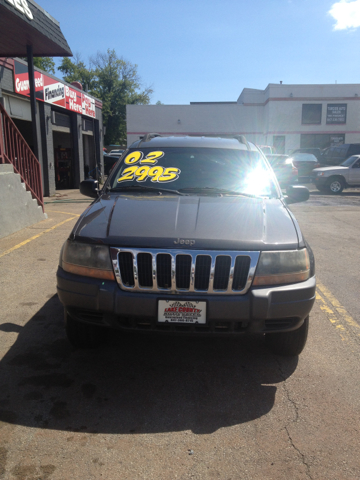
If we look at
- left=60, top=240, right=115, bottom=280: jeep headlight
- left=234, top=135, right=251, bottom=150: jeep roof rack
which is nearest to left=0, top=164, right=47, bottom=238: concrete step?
left=234, top=135, right=251, bottom=150: jeep roof rack

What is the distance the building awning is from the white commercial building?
25.1 meters

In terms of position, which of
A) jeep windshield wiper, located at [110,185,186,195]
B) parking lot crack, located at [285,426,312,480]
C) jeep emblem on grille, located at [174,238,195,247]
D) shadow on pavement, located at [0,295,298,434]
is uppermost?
jeep windshield wiper, located at [110,185,186,195]

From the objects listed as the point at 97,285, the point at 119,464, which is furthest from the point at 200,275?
the point at 119,464

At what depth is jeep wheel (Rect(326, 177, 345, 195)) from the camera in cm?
1853

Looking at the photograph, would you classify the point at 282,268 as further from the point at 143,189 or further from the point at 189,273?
the point at 143,189

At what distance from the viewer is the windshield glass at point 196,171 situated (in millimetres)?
3910

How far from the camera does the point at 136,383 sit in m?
2.96

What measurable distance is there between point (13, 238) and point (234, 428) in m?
6.31

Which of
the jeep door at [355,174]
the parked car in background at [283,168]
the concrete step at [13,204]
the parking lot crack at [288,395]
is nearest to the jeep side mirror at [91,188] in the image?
the parking lot crack at [288,395]

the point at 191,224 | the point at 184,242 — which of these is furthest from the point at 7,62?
the point at 184,242

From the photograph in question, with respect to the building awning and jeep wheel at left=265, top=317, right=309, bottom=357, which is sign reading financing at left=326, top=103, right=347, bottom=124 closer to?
the building awning

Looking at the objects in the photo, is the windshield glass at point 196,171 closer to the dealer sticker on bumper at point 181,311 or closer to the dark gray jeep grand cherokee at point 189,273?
the dark gray jeep grand cherokee at point 189,273

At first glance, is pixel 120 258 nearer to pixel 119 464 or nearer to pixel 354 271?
pixel 119 464

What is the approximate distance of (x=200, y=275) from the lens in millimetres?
2764
